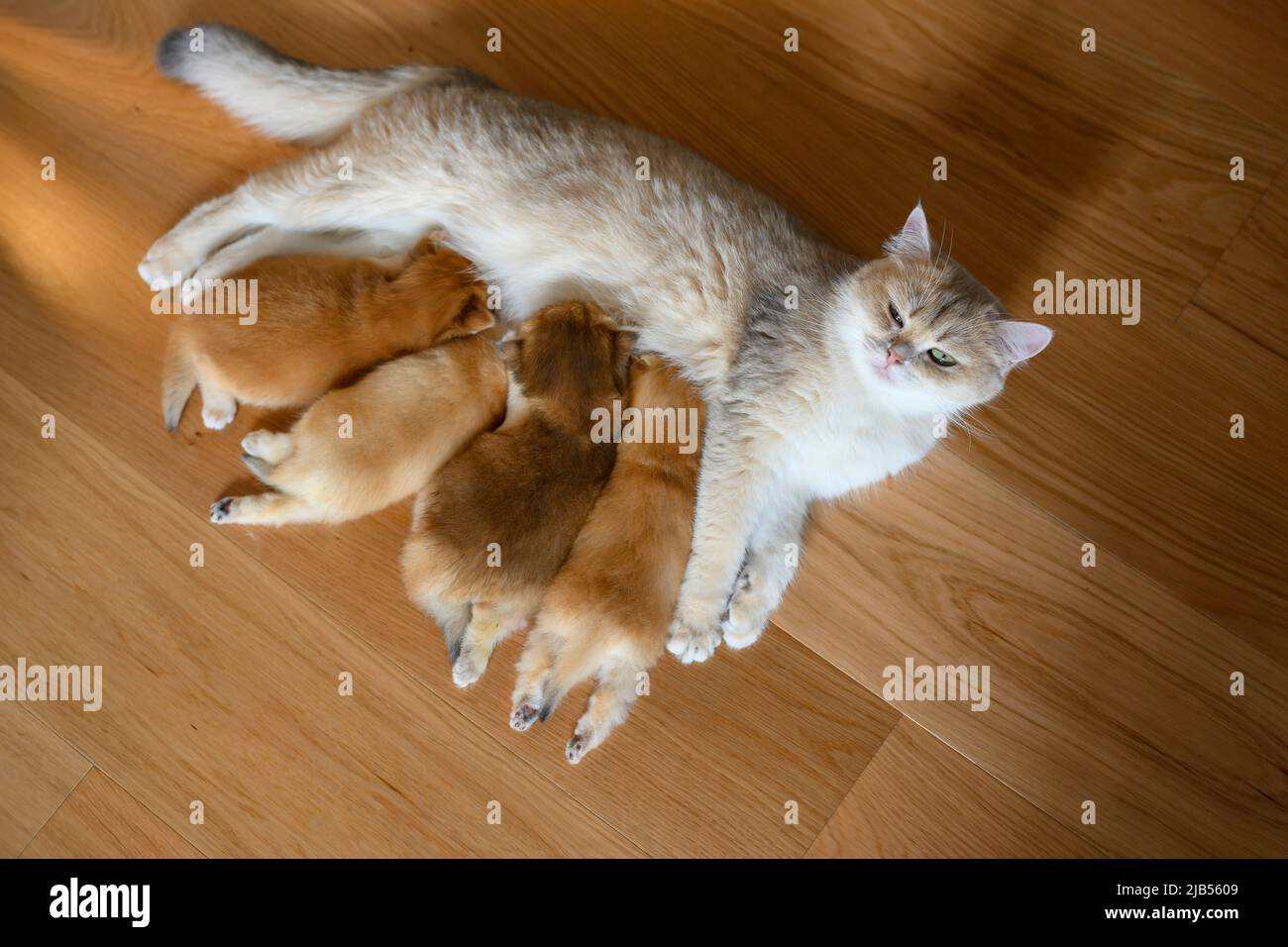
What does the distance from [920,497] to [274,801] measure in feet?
5.87

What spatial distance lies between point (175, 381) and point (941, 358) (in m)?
1.80

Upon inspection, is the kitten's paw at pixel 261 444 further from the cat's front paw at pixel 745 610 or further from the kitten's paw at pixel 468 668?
the cat's front paw at pixel 745 610

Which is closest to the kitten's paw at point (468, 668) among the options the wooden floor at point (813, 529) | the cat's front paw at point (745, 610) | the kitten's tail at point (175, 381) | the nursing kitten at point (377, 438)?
the wooden floor at point (813, 529)

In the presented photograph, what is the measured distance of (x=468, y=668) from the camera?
78.9 inches

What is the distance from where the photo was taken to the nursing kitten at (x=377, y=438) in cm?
186

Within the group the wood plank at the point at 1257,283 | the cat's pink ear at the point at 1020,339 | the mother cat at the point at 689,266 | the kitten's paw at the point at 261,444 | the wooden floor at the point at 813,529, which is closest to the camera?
the cat's pink ear at the point at 1020,339

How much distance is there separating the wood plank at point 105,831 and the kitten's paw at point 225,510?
0.71 metres

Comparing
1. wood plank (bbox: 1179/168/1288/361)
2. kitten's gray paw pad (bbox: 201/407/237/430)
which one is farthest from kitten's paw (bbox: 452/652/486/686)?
wood plank (bbox: 1179/168/1288/361)

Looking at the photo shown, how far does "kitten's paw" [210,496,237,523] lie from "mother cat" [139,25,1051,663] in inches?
22.5

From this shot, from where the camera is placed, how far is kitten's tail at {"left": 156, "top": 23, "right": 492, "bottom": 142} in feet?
6.97

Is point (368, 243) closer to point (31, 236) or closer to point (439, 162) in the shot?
point (439, 162)

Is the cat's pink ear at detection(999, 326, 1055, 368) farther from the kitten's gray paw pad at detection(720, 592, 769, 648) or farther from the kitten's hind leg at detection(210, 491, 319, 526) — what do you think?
the kitten's hind leg at detection(210, 491, 319, 526)

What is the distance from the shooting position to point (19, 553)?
2.11 m

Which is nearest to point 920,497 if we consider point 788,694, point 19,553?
point 788,694
